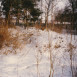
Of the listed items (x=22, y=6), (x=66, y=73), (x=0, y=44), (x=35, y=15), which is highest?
(x=22, y=6)

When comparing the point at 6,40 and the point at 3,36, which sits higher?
the point at 3,36

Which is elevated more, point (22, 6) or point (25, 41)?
point (22, 6)

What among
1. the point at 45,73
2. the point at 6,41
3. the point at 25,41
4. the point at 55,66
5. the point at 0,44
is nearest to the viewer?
the point at 45,73

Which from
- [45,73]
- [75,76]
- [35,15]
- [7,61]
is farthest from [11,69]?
[35,15]

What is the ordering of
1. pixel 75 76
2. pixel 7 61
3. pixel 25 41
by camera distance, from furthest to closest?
pixel 25 41
pixel 7 61
pixel 75 76

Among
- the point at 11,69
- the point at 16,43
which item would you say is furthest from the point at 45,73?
the point at 16,43

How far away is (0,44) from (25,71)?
2.36 meters

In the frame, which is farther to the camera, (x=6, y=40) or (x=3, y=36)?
(x=6, y=40)

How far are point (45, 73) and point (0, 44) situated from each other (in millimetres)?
2790

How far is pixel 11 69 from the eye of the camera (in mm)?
2668

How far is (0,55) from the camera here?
370 centimetres

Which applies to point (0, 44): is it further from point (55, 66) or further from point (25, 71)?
point (55, 66)

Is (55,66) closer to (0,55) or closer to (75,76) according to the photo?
(75,76)

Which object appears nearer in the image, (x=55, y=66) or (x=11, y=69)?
(x=11, y=69)
